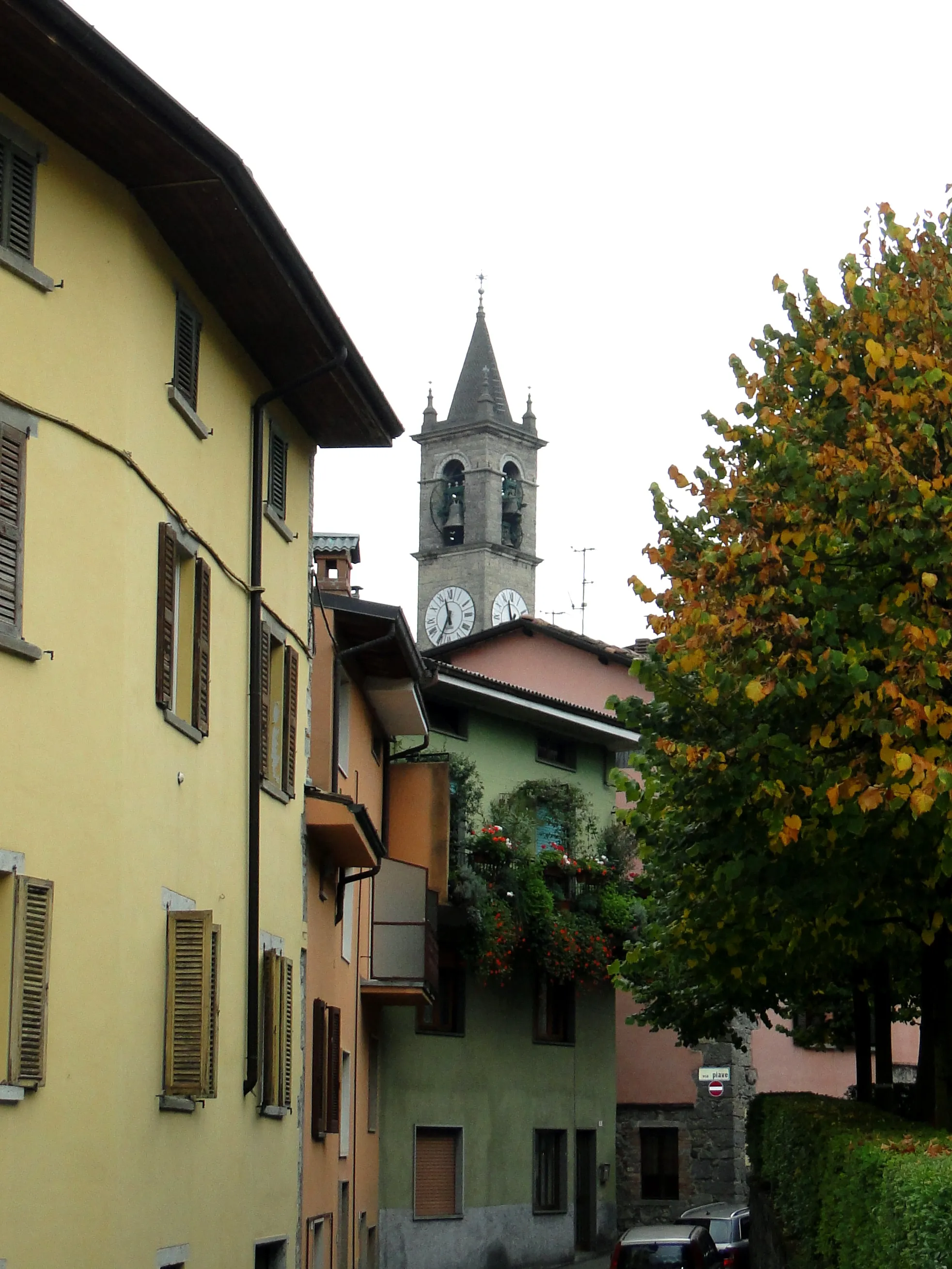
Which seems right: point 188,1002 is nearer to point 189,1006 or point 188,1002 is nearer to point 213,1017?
point 189,1006

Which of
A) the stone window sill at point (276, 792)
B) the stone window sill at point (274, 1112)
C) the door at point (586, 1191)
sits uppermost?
the stone window sill at point (276, 792)

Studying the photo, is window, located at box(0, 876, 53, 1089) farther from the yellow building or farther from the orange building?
the orange building

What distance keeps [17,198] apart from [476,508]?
282 ft

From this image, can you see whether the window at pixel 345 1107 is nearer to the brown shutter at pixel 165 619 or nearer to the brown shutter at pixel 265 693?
the brown shutter at pixel 265 693

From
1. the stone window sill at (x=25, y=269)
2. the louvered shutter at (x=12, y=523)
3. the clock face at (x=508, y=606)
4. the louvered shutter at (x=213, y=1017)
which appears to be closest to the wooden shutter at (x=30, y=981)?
the louvered shutter at (x=12, y=523)

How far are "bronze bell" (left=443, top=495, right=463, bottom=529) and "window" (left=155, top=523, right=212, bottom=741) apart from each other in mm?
83464

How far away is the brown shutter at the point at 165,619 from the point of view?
1288 centimetres

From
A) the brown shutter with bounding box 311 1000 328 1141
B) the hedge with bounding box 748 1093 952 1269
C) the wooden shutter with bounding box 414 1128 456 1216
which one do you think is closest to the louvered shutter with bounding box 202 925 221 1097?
the hedge with bounding box 748 1093 952 1269

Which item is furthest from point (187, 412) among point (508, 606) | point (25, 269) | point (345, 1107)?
point (508, 606)

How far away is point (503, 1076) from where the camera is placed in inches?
1304

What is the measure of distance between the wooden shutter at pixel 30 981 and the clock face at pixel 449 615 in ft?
277

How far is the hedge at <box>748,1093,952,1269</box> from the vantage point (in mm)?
10805

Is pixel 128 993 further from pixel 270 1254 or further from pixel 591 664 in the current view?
pixel 591 664

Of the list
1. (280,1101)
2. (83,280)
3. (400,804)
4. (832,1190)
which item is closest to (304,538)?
(280,1101)
